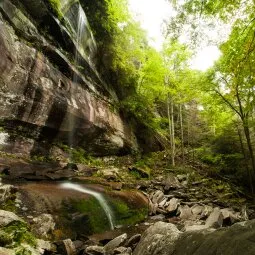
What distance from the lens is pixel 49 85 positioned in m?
12.4

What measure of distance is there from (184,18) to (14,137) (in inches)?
315

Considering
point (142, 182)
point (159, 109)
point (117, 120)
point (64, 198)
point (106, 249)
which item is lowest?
point (106, 249)

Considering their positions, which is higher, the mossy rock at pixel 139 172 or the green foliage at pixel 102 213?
the mossy rock at pixel 139 172

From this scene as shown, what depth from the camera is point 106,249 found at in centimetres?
575

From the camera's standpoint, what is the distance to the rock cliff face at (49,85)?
35.6 ft

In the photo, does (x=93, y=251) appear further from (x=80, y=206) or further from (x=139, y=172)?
(x=139, y=172)

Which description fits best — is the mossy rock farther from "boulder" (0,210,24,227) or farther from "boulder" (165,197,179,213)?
"boulder" (0,210,24,227)

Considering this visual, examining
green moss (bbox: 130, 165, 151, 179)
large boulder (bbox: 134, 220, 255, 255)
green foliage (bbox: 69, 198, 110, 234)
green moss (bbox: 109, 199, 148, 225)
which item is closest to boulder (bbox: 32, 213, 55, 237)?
green foliage (bbox: 69, 198, 110, 234)

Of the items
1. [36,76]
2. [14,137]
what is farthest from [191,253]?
[36,76]

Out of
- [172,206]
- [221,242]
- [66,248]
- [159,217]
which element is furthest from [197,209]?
[221,242]

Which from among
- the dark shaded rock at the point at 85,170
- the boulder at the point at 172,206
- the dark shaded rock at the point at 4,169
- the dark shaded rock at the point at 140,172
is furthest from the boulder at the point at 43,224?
the dark shaded rock at the point at 140,172

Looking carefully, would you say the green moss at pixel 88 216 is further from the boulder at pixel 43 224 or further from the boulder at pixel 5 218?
the boulder at pixel 5 218

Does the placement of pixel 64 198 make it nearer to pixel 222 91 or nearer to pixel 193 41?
pixel 193 41

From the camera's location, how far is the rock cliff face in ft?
35.6
